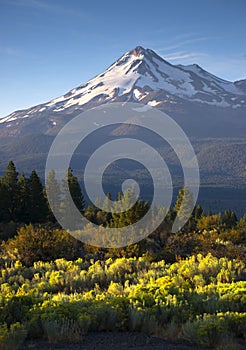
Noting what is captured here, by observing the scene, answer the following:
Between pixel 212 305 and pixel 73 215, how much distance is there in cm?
3329

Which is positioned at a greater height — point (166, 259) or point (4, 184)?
point (4, 184)

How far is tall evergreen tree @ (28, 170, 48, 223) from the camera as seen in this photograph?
37656mm

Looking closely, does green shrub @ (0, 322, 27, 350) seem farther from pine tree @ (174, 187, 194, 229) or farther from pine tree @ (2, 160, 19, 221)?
pine tree @ (174, 187, 194, 229)

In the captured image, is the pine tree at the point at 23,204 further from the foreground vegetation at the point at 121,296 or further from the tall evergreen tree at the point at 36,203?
the foreground vegetation at the point at 121,296

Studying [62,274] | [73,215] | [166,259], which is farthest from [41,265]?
[73,215]

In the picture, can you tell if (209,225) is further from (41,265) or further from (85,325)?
(85,325)

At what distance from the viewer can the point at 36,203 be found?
125 feet

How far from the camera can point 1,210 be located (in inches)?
1415

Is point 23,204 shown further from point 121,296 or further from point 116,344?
point 116,344

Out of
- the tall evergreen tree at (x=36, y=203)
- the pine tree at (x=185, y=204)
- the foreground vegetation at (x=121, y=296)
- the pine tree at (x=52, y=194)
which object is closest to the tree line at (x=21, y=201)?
the tall evergreen tree at (x=36, y=203)

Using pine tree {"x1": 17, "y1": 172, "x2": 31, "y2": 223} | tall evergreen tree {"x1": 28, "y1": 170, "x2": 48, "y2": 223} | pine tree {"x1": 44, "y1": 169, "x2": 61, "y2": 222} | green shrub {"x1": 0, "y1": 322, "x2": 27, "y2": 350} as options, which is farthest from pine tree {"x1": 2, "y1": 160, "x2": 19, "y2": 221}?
green shrub {"x1": 0, "y1": 322, "x2": 27, "y2": 350}

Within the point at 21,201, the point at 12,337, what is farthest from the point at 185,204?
the point at 12,337

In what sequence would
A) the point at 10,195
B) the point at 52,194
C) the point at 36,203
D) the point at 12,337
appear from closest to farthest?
the point at 12,337
the point at 10,195
the point at 36,203
the point at 52,194

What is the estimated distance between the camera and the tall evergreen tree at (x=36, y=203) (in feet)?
124
